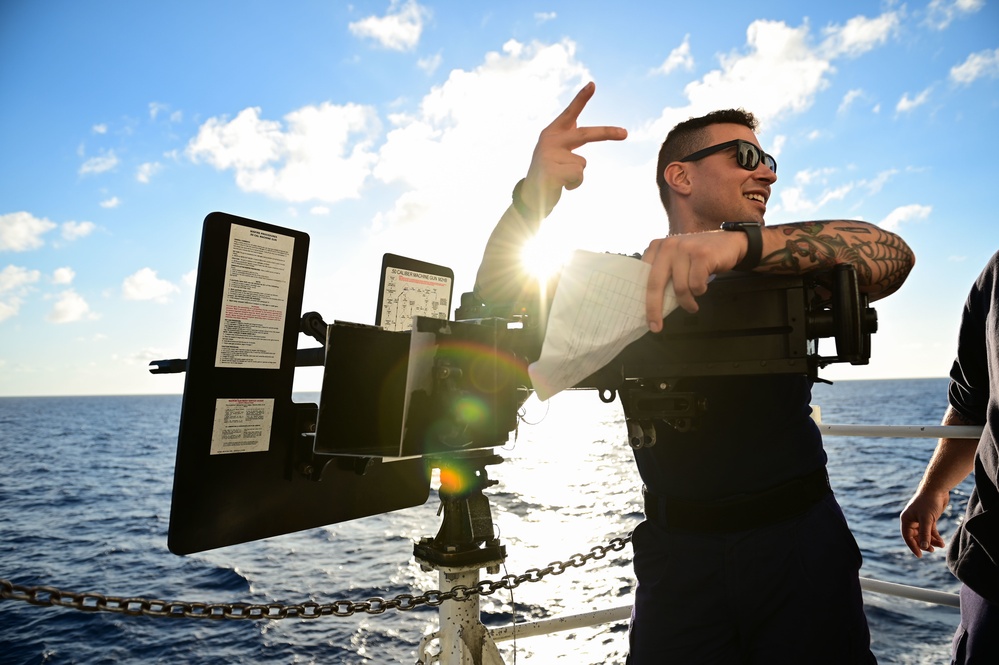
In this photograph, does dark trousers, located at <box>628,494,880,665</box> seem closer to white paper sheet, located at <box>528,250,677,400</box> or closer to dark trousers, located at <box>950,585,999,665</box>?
dark trousers, located at <box>950,585,999,665</box>

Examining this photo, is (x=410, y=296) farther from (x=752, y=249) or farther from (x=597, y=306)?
(x=752, y=249)

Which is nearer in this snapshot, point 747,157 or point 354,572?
point 747,157

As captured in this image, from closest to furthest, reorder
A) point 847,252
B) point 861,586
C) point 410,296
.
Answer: point 847,252 → point 410,296 → point 861,586

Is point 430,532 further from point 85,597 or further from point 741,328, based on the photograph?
point 741,328

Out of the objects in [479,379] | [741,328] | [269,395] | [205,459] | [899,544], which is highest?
[741,328]

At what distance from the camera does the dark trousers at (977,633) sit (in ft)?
5.91

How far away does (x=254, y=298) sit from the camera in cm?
179

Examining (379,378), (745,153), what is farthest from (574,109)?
(745,153)

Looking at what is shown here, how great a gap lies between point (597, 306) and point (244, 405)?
49.6 inches

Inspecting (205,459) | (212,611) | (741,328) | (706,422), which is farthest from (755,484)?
(212,611)

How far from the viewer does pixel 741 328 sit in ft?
4.11

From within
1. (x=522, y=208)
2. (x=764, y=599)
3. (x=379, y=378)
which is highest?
(x=522, y=208)

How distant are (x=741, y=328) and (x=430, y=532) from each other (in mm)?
17138

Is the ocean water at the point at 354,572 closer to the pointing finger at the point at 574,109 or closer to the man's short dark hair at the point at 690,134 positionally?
A: the pointing finger at the point at 574,109
